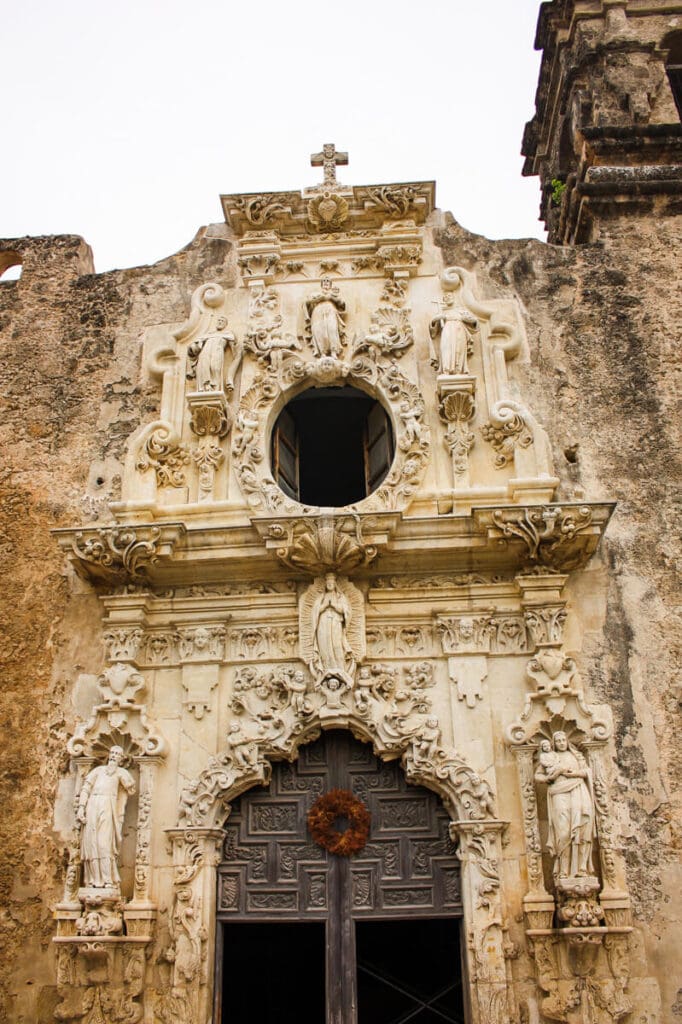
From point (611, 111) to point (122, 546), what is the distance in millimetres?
6273

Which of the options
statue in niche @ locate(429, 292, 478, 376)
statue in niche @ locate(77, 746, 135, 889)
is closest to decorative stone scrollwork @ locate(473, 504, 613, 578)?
statue in niche @ locate(429, 292, 478, 376)

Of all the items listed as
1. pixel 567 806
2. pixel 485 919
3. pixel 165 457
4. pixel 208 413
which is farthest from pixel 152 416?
pixel 485 919

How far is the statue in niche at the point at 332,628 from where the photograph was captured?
21.4 ft

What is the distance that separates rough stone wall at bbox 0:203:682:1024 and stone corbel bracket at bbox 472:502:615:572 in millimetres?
399

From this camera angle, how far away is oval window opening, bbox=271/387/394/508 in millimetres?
7539

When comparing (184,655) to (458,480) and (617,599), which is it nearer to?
(458,480)

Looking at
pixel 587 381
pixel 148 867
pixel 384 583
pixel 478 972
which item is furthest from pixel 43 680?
pixel 587 381

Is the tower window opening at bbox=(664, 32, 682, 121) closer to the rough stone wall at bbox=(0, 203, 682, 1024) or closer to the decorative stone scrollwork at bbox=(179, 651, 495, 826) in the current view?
the rough stone wall at bbox=(0, 203, 682, 1024)

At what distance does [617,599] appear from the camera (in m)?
6.73

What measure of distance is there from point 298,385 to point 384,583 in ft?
5.91

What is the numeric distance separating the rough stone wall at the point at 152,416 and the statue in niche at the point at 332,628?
1620 millimetres

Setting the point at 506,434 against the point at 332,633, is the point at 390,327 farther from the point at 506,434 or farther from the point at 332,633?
the point at 332,633

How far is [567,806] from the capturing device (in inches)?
232

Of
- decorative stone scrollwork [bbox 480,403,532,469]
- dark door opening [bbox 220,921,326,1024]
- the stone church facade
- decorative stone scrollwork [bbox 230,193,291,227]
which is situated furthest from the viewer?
dark door opening [bbox 220,921,326,1024]
